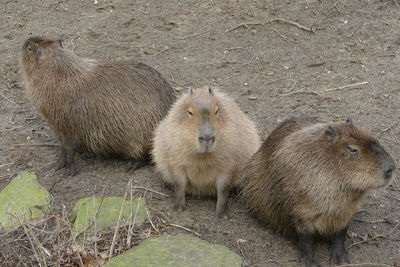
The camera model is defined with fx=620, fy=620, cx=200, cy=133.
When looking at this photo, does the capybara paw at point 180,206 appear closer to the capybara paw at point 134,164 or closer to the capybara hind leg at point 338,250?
the capybara paw at point 134,164

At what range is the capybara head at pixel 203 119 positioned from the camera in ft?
13.2

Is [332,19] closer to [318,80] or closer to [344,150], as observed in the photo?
[318,80]

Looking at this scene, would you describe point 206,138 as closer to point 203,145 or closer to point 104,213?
point 203,145

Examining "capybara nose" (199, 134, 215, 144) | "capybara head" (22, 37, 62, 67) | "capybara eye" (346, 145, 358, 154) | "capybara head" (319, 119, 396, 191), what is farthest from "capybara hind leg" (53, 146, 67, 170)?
"capybara eye" (346, 145, 358, 154)

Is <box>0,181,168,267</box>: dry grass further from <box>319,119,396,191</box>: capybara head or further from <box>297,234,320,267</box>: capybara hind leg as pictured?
<box>319,119,396,191</box>: capybara head

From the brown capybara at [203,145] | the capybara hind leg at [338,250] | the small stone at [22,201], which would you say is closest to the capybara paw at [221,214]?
the brown capybara at [203,145]

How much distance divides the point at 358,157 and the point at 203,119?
3.36ft

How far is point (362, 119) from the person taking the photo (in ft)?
18.1

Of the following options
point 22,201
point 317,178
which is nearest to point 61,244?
point 22,201

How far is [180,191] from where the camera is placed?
14.6 feet

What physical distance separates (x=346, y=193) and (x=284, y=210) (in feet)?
1.45

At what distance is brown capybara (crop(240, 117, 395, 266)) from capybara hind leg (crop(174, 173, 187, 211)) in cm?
54

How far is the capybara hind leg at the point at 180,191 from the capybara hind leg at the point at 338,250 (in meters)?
1.10

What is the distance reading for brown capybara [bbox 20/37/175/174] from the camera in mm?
5047
